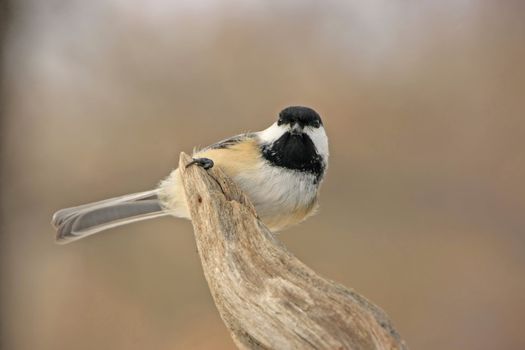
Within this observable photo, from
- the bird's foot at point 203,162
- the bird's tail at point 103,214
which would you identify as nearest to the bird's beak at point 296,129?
the bird's foot at point 203,162

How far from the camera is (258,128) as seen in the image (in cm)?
167

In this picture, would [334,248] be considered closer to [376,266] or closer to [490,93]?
[376,266]

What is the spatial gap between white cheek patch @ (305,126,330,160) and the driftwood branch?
9.8 inches

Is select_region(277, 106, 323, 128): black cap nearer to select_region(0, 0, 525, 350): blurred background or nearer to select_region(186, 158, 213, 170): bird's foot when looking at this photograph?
select_region(186, 158, 213, 170): bird's foot

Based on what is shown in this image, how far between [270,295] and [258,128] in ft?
2.79

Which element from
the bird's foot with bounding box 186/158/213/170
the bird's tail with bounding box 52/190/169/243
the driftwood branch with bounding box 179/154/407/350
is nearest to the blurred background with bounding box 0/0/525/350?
the bird's tail with bounding box 52/190/169/243

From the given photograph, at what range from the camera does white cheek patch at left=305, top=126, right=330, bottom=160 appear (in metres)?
1.22

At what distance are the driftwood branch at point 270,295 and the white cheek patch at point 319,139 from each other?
0.25 m

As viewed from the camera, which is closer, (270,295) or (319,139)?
(270,295)

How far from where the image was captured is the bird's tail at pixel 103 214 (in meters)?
1.47

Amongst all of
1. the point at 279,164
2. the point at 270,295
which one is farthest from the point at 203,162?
the point at 270,295

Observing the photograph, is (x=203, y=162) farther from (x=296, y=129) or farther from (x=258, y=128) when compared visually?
(x=258, y=128)

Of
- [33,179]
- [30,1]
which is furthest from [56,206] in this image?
[30,1]

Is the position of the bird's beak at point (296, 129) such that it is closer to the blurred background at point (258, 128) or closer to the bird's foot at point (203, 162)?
the bird's foot at point (203, 162)
